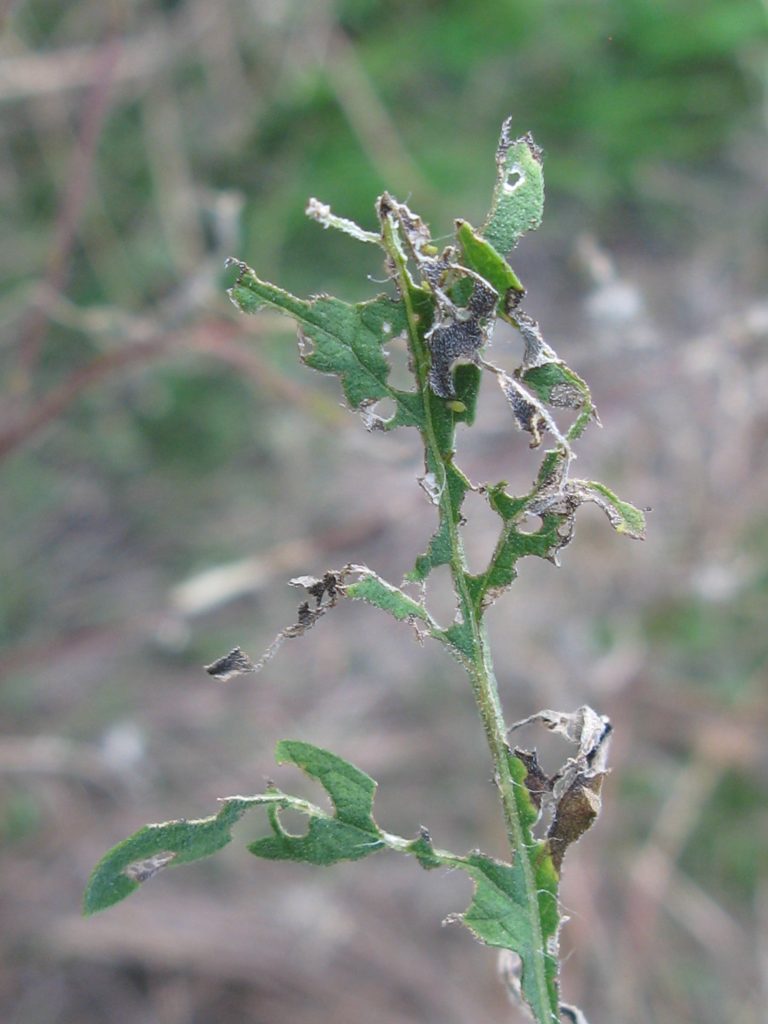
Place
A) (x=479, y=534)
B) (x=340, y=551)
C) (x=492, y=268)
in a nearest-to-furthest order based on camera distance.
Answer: (x=492, y=268), (x=340, y=551), (x=479, y=534)

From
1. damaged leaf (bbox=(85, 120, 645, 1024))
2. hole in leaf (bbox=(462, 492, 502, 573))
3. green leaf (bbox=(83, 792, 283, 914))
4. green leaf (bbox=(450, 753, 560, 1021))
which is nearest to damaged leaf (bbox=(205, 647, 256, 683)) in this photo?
damaged leaf (bbox=(85, 120, 645, 1024))

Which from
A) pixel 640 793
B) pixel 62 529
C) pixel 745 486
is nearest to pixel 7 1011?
pixel 62 529

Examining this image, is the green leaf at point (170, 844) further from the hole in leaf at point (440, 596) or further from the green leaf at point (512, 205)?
the hole in leaf at point (440, 596)

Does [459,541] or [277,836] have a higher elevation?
[459,541]

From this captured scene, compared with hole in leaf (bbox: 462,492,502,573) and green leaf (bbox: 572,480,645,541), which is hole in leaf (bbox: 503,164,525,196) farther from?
hole in leaf (bbox: 462,492,502,573)

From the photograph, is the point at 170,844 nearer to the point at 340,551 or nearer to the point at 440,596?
the point at 340,551

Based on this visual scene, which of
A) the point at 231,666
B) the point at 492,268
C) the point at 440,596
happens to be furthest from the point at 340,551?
the point at 492,268

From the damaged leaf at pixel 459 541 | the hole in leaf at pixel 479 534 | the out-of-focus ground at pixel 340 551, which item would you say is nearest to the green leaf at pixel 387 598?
the damaged leaf at pixel 459 541
